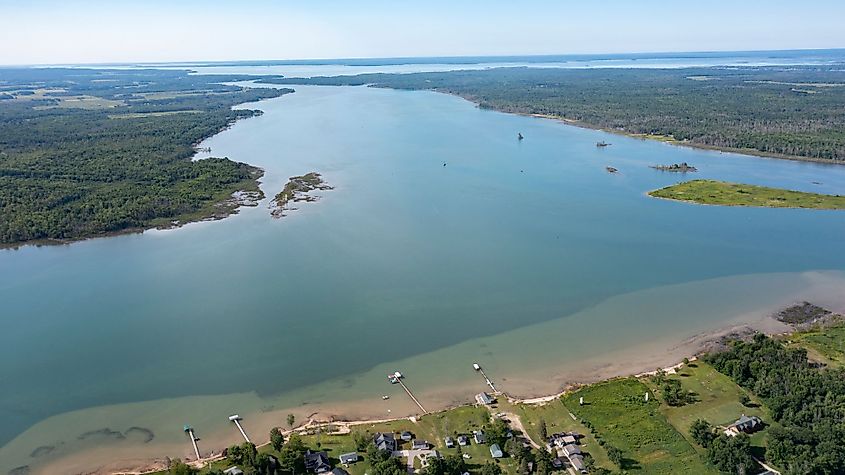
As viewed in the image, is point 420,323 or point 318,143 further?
point 318,143

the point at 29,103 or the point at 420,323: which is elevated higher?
the point at 29,103

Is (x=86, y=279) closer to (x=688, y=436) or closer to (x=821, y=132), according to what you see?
(x=688, y=436)

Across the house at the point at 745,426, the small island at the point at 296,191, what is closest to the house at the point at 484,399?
the house at the point at 745,426

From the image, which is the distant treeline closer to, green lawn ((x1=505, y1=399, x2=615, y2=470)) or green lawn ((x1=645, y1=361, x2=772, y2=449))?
green lawn ((x1=645, y1=361, x2=772, y2=449))

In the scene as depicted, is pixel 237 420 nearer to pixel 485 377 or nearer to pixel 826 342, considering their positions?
pixel 485 377

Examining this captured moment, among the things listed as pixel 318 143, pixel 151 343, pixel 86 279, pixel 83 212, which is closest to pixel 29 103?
pixel 318 143

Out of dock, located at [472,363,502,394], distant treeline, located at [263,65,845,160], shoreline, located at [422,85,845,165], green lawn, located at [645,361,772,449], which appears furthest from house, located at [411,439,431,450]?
distant treeline, located at [263,65,845,160]
